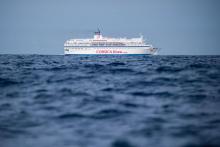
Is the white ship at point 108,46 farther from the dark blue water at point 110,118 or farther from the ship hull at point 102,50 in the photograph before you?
the dark blue water at point 110,118

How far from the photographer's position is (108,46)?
89.7m

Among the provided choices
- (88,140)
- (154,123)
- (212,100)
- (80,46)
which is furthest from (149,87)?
(80,46)

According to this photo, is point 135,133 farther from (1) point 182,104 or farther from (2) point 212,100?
(2) point 212,100

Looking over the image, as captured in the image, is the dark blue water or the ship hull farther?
the ship hull

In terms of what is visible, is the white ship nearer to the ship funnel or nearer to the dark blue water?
the ship funnel

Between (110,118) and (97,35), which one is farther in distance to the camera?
(97,35)

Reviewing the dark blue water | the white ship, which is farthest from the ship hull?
the dark blue water

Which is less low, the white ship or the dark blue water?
the white ship

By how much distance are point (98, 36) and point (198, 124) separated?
88.6 meters

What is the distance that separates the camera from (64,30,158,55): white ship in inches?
3396

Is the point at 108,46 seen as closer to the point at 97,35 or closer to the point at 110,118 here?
the point at 97,35

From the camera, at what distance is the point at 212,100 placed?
21.0 ft

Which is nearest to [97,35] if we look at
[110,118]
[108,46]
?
[108,46]

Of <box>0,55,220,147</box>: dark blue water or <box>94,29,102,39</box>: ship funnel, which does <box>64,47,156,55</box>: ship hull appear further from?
<box>0,55,220,147</box>: dark blue water
